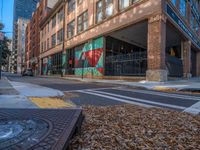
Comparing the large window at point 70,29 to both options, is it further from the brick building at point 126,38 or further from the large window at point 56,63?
the large window at point 56,63

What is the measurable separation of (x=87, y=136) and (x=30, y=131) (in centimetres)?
85

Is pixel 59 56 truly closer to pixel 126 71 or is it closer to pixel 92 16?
pixel 92 16

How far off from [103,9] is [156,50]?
11.2 m

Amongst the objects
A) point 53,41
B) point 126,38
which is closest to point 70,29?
point 53,41

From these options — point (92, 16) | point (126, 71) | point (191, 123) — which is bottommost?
point (191, 123)

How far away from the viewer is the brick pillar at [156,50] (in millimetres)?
16094

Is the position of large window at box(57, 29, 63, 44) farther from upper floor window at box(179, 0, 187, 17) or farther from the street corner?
the street corner

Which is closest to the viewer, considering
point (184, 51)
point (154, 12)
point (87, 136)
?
point (87, 136)

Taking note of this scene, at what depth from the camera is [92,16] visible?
2662cm

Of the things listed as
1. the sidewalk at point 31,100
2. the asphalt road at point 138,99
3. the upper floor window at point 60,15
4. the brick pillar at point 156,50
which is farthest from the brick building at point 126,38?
the sidewalk at point 31,100

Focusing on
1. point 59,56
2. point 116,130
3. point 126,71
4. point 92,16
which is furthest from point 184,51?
point 116,130

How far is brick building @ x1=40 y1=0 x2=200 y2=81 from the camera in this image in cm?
1678

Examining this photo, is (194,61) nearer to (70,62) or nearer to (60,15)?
(70,62)

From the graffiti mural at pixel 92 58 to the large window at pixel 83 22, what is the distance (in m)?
2.70
